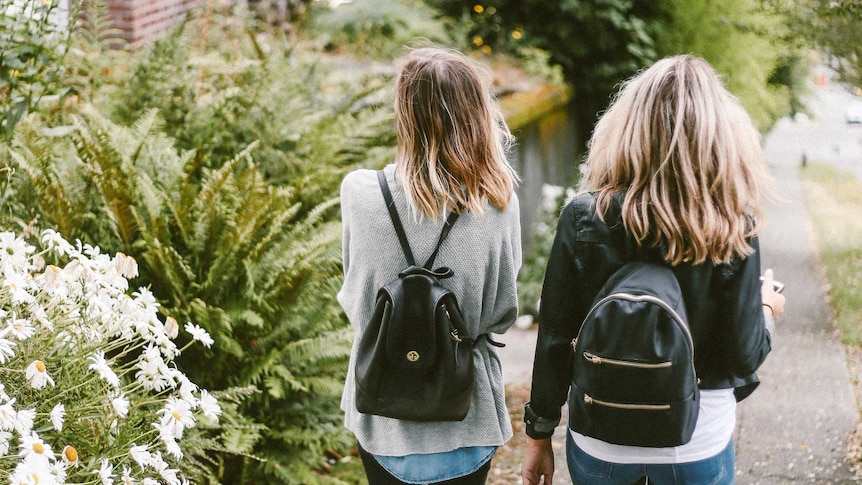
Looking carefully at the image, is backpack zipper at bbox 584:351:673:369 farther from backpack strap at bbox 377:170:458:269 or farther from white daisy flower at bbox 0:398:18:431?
white daisy flower at bbox 0:398:18:431

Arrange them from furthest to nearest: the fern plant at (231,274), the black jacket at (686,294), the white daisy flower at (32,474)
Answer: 1. the fern plant at (231,274)
2. the black jacket at (686,294)
3. the white daisy flower at (32,474)

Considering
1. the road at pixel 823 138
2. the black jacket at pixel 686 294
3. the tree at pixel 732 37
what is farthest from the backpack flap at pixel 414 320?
the road at pixel 823 138

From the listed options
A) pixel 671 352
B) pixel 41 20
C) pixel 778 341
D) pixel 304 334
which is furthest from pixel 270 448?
pixel 778 341

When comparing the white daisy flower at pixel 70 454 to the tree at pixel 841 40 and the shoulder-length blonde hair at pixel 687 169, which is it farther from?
the tree at pixel 841 40

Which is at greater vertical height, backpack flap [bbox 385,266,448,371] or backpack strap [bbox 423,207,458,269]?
backpack strap [bbox 423,207,458,269]

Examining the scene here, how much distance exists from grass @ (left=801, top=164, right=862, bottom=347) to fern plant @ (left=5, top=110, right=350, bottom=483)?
4.87m

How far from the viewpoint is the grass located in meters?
7.59

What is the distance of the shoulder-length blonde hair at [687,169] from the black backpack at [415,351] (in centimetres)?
52

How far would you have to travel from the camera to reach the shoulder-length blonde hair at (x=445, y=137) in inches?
91.6

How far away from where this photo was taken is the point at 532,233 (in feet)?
31.1

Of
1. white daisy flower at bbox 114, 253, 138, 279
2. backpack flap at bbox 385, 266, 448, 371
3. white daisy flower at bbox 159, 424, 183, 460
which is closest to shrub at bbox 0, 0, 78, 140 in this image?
white daisy flower at bbox 114, 253, 138, 279

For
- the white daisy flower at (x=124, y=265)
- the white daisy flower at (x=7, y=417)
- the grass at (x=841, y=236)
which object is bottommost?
the grass at (x=841, y=236)

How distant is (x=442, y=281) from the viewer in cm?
233

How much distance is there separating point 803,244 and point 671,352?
10.6 metres
